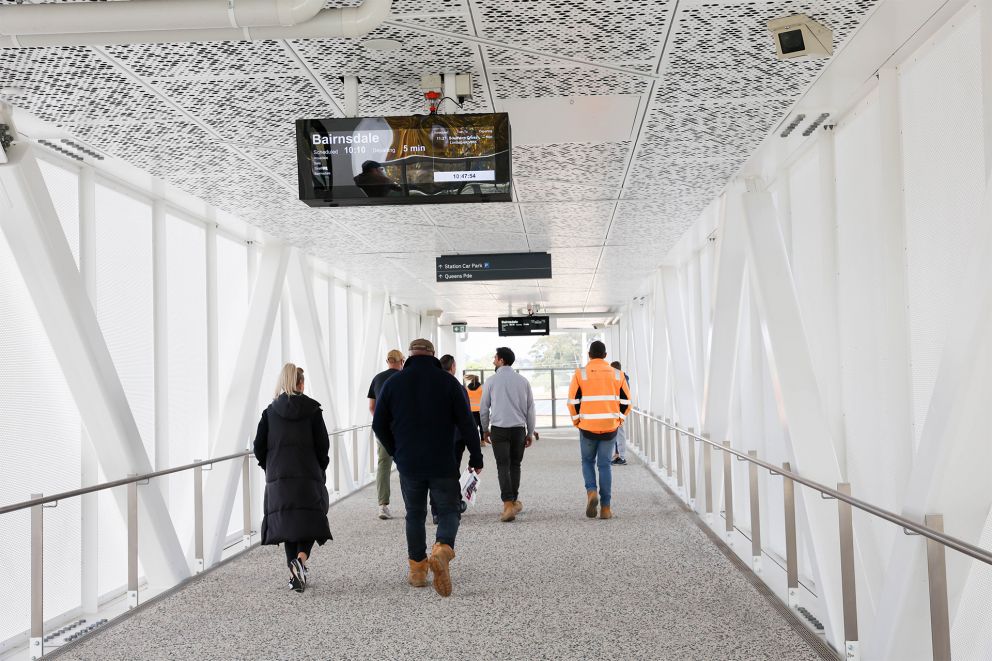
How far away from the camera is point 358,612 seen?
17.3 ft

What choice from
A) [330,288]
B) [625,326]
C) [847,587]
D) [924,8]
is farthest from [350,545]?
[625,326]

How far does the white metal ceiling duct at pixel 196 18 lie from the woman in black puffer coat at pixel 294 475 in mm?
3002

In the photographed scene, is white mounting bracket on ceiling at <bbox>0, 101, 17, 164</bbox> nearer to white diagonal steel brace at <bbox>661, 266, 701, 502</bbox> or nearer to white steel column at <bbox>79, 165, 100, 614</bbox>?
white steel column at <bbox>79, 165, 100, 614</bbox>

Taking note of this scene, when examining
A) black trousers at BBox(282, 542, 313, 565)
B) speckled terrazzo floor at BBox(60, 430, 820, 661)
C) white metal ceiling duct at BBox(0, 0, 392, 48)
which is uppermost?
white metal ceiling duct at BBox(0, 0, 392, 48)

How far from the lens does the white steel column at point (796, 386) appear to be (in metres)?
4.90

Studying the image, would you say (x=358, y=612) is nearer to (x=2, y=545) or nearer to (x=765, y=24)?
(x=2, y=545)

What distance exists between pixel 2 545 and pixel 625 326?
60.2 ft

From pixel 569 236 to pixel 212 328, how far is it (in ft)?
12.5

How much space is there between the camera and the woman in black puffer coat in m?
5.86

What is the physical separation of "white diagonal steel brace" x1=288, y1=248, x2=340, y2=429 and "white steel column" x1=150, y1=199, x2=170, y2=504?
8.77 ft

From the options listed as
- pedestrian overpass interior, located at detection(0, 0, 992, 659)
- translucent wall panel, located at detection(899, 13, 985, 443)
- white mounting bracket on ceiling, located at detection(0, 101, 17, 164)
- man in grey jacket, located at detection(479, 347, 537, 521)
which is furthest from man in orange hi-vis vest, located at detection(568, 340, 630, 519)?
white mounting bracket on ceiling, located at detection(0, 101, 17, 164)

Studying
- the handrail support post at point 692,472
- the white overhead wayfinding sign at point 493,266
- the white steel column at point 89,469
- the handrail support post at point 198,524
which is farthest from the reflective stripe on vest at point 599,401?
the white steel column at point 89,469

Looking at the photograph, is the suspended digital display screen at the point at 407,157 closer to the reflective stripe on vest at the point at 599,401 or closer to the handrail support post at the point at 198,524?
the handrail support post at the point at 198,524

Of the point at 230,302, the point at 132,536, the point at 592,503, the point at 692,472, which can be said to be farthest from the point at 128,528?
the point at 692,472
